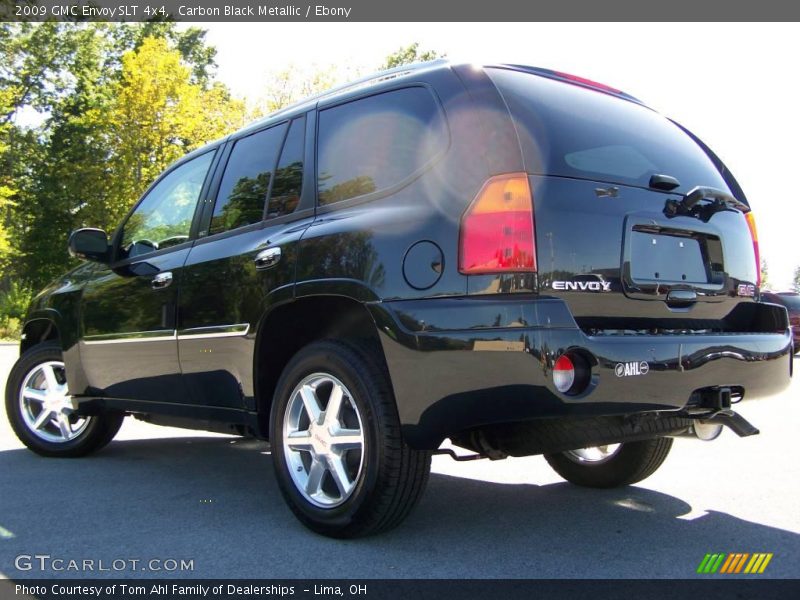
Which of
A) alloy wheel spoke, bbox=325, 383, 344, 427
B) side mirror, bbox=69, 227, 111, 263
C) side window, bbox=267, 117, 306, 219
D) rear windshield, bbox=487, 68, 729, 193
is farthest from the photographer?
side mirror, bbox=69, 227, 111, 263

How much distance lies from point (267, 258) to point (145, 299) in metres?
1.28

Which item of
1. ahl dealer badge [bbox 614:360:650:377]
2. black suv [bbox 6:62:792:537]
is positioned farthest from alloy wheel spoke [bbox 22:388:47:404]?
ahl dealer badge [bbox 614:360:650:377]

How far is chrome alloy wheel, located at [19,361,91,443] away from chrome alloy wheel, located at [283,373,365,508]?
2518 mm

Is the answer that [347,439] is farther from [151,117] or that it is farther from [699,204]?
[151,117]

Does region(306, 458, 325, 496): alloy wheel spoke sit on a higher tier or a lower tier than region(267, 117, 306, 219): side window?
lower

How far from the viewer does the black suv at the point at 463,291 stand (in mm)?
2785

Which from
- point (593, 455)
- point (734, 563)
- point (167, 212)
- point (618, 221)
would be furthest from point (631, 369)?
point (167, 212)

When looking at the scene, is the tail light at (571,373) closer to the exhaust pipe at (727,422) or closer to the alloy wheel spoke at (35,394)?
the exhaust pipe at (727,422)

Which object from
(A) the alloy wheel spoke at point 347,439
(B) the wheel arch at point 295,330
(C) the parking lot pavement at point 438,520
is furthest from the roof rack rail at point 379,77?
(C) the parking lot pavement at point 438,520

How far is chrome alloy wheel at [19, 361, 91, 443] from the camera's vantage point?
5398 millimetres

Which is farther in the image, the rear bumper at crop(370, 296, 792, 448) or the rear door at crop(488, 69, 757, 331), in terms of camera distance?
the rear door at crop(488, 69, 757, 331)

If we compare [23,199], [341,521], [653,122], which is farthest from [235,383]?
[23,199]

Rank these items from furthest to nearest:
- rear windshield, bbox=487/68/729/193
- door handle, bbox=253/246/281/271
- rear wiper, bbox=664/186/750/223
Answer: door handle, bbox=253/246/281/271
rear wiper, bbox=664/186/750/223
rear windshield, bbox=487/68/729/193

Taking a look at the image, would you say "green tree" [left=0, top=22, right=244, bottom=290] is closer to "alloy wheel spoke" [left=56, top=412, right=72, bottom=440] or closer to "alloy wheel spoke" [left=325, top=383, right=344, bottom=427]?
"alloy wheel spoke" [left=56, top=412, right=72, bottom=440]
